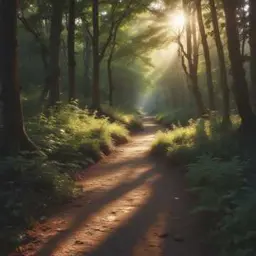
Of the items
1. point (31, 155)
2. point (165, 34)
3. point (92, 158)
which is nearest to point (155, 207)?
point (31, 155)

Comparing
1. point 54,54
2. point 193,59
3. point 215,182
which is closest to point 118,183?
point 215,182

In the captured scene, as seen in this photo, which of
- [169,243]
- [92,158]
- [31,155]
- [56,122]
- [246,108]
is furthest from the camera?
[56,122]

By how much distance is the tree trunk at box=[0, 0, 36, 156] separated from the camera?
9781mm

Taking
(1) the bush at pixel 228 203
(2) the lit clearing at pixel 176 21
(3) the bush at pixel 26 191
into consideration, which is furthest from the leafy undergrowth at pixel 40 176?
(2) the lit clearing at pixel 176 21

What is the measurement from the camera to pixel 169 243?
22.0 ft

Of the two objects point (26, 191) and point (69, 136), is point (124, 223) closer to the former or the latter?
point (26, 191)

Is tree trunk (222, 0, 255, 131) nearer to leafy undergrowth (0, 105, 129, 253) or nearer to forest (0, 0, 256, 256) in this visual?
forest (0, 0, 256, 256)

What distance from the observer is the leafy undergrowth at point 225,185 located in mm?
5801

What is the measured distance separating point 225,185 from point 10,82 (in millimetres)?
5175

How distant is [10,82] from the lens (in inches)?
386

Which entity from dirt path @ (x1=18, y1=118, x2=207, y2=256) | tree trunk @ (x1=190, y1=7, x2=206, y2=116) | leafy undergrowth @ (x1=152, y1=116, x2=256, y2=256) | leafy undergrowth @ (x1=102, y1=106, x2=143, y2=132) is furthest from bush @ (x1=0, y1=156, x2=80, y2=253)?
leafy undergrowth @ (x1=102, y1=106, x2=143, y2=132)

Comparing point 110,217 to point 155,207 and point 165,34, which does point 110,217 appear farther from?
point 165,34

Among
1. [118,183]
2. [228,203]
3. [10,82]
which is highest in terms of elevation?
[10,82]

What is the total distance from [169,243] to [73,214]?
2238 millimetres
